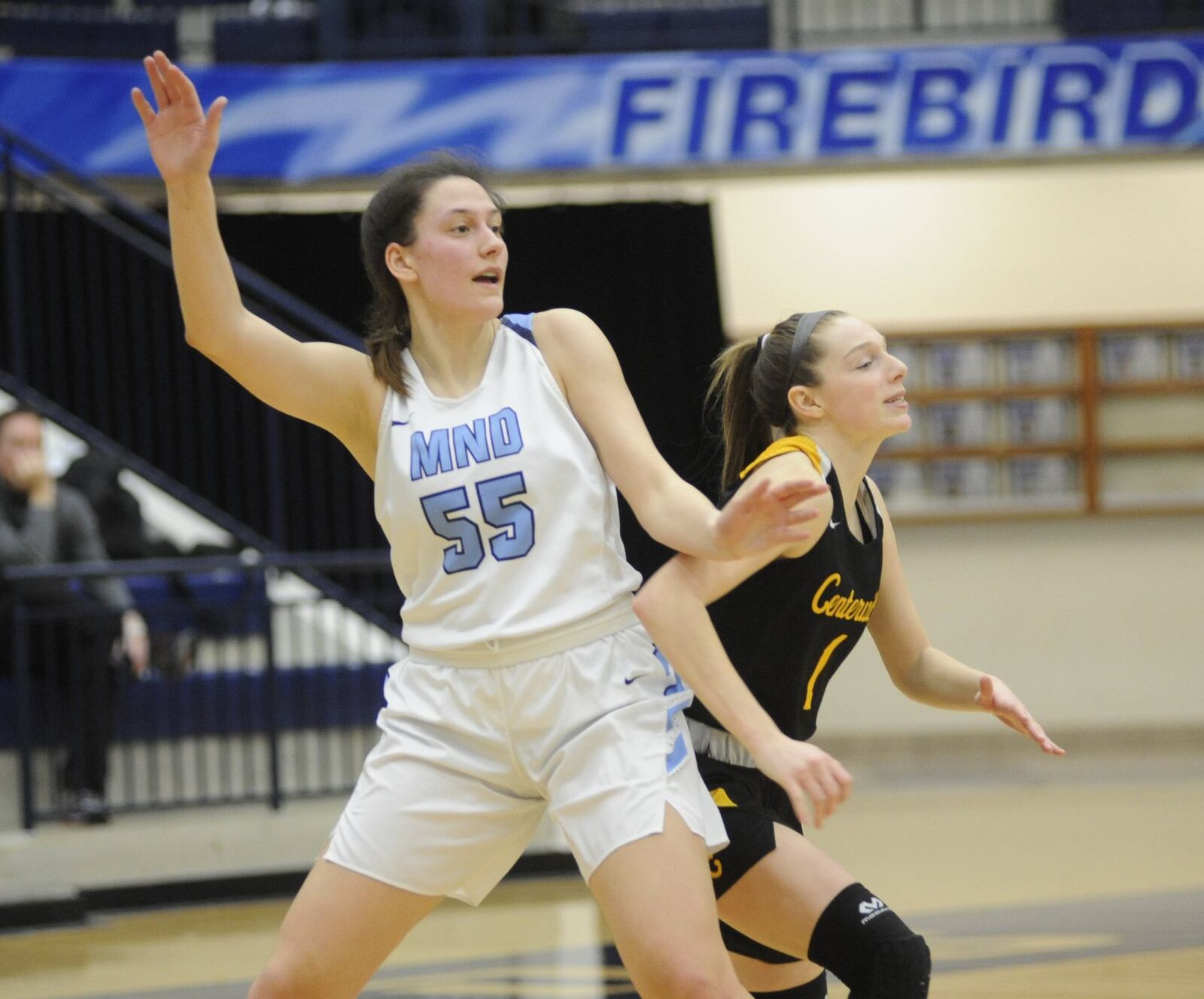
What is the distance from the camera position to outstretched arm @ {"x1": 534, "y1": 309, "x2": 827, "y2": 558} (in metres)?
2.03

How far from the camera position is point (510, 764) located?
90.5 inches

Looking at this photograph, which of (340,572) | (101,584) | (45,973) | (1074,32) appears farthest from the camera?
(1074,32)

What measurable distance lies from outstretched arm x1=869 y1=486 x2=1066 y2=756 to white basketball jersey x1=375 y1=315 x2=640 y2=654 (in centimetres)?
55

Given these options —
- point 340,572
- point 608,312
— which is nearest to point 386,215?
point 340,572

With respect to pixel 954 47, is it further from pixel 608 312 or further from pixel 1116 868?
pixel 1116 868

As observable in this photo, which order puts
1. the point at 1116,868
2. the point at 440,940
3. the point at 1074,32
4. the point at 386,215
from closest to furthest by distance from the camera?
the point at 386,215
the point at 440,940
the point at 1116,868
the point at 1074,32

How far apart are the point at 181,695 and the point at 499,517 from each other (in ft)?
14.8

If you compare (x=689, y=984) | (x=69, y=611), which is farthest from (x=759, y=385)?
(x=69, y=611)

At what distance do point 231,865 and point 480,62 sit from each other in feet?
15.8

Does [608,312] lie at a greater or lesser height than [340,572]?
greater

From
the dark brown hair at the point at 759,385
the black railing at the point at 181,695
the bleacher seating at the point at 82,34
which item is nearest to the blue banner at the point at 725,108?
the bleacher seating at the point at 82,34

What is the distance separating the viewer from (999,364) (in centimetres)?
1015

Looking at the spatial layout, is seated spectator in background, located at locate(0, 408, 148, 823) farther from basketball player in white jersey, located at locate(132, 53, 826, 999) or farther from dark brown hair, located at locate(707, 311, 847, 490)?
basketball player in white jersey, located at locate(132, 53, 826, 999)

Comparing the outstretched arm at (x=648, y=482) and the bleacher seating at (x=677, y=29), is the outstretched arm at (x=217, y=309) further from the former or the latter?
the bleacher seating at (x=677, y=29)
